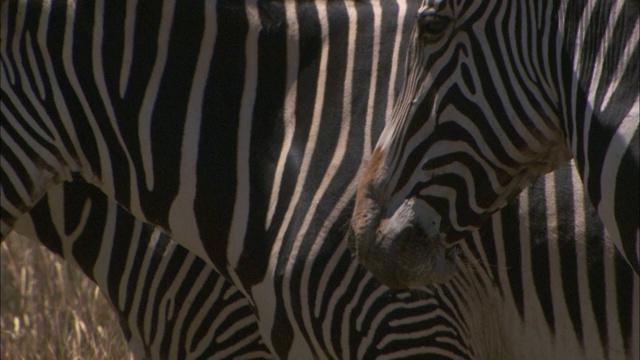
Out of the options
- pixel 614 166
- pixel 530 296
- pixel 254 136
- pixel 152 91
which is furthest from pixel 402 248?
pixel 152 91

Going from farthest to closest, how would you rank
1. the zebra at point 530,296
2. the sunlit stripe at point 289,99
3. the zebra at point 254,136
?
1. the sunlit stripe at point 289,99
2. the zebra at point 254,136
3. the zebra at point 530,296

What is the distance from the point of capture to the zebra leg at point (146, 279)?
3422 mm

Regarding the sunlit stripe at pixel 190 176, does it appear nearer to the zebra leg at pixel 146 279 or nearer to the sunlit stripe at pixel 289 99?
the sunlit stripe at pixel 289 99

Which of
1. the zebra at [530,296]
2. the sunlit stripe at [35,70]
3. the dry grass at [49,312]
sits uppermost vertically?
the sunlit stripe at [35,70]

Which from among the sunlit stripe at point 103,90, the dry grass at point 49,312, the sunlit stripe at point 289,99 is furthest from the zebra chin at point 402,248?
the dry grass at point 49,312

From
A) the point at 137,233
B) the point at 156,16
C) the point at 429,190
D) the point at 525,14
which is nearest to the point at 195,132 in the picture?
the point at 156,16

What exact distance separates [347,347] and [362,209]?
0.70 meters

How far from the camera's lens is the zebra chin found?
2203 mm

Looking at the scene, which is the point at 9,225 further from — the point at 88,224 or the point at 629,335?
the point at 629,335

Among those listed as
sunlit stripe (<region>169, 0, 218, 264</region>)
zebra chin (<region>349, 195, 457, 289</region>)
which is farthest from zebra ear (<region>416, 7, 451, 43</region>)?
sunlit stripe (<region>169, 0, 218, 264</region>)

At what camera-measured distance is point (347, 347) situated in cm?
285

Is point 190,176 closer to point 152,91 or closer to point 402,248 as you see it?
point 152,91

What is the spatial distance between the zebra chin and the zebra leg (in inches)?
47.1

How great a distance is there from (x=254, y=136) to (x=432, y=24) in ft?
3.55
